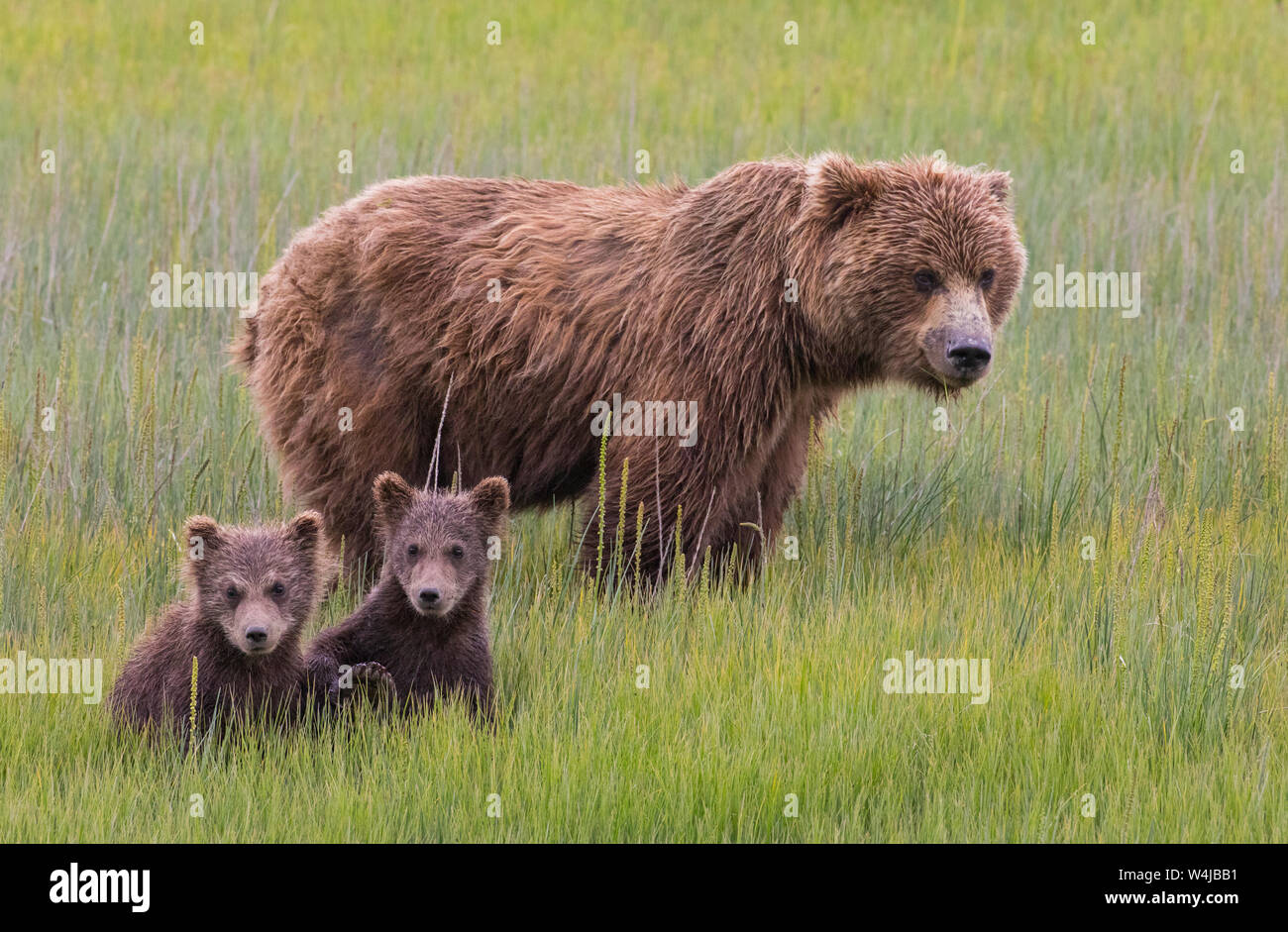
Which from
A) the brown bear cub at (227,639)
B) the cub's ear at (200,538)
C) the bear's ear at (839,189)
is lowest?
the brown bear cub at (227,639)

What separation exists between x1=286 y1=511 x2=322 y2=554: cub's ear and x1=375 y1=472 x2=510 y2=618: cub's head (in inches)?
10.4

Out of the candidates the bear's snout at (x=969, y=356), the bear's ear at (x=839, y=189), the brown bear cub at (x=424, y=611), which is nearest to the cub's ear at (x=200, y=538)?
the brown bear cub at (x=424, y=611)

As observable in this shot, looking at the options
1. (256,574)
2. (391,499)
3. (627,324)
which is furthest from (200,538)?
(627,324)

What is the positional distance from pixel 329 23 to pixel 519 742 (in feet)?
44.4

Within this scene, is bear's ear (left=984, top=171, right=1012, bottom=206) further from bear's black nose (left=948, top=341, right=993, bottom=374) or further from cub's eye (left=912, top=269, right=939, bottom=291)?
bear's black nose (left=948, top=341, right=993, bottom=374)

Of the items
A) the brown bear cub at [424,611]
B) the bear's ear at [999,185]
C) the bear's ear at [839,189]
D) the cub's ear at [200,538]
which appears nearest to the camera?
the cub's ear at [200,538]

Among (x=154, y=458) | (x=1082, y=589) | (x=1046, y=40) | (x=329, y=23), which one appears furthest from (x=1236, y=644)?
(x=329, y=23)

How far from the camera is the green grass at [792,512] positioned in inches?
193

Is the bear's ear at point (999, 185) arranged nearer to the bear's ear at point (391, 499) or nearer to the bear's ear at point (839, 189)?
the bear's ear at point (839, 189)

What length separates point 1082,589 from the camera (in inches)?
250

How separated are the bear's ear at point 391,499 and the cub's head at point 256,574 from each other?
0.25m

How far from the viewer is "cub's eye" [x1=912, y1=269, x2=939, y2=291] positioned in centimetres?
637

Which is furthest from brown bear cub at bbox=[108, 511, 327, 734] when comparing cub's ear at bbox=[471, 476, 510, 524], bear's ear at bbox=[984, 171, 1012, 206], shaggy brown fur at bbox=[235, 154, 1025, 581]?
bear's ear at bbox=[984, 171, 1012, 206]

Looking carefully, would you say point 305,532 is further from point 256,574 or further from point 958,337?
point 958,337
